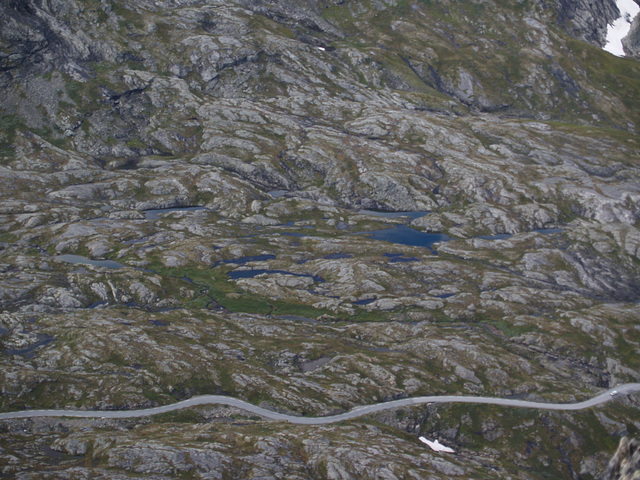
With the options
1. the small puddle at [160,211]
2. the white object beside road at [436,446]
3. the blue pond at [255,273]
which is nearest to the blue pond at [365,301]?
the blue pond at [255,273]

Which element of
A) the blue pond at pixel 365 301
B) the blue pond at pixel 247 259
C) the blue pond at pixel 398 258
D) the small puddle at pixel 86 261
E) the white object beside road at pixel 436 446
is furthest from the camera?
the blue pond at pixel 398 258

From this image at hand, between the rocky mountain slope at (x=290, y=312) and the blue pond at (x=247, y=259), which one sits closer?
the rocky mountain slope at (x=290, y=312)

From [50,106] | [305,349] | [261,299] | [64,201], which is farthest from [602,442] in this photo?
[50,106]

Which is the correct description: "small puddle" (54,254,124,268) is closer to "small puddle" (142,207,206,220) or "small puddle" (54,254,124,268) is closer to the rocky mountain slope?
the rocky mountain slope

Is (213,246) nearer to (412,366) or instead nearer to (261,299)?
(261,299)

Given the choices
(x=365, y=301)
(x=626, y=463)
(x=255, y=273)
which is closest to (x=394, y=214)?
(x=365, y=301)

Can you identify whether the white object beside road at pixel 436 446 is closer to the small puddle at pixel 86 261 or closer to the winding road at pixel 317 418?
the winding road at pixel 317 418

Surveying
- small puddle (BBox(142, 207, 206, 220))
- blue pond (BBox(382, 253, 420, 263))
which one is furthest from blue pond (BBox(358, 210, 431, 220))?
small puddle (BBox(142, 207, 206, 220))
